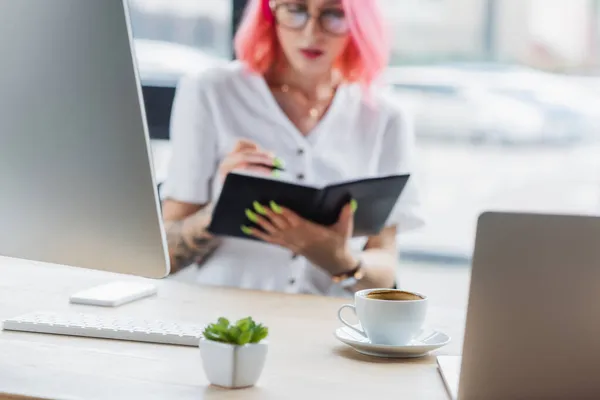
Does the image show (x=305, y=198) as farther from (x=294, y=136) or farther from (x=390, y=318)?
(x=390, y=318)

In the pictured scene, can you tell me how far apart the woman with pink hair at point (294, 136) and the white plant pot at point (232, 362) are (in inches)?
37.9

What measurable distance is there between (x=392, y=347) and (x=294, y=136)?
1.15m

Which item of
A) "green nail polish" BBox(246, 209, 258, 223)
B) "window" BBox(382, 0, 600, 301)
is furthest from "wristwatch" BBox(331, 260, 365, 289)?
"window" BBox(382, 0, 600, 301)

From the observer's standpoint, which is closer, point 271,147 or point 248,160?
point 248,160

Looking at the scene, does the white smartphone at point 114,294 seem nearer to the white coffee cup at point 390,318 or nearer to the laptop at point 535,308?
the white coffee cup at point 390,318

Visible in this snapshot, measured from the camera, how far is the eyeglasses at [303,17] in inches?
86.7

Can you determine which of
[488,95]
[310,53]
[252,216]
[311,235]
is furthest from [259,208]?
[488,95]

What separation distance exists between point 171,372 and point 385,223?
3.53ft

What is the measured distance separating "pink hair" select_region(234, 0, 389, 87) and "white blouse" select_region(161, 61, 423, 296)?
0.04m

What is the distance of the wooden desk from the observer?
100 centimetres

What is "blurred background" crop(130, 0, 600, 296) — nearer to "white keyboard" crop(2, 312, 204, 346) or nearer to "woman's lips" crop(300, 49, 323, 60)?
"woman's lips" crop(300, 49, 323, 60)

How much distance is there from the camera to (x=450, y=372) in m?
1.09

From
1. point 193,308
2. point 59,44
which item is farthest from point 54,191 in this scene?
point 193,308

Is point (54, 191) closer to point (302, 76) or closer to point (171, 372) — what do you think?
point (171, 372)
